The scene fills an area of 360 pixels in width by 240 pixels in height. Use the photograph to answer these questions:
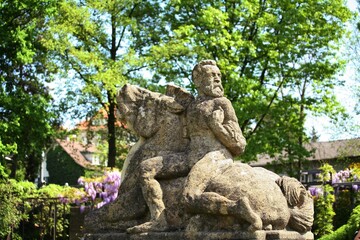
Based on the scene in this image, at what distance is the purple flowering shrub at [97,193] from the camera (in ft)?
54.8

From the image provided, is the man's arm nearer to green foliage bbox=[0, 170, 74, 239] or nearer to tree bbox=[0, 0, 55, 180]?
green foliage bbox=[0, 170, 74, 239]

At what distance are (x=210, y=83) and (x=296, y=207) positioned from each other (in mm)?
1855

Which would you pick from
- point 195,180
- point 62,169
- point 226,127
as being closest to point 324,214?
point 226,127

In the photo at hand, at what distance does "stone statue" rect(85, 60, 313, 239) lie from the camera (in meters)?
7.72

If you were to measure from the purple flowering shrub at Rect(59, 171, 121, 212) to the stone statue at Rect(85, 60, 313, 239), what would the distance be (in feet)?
25.7

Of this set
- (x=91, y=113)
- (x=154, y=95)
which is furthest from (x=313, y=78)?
(x=154, y=95)

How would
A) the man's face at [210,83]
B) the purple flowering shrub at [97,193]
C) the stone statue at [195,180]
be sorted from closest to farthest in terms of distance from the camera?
the stone statue at [195,180], the man's face at [210,83], the purple flowering shrub at [97,193]

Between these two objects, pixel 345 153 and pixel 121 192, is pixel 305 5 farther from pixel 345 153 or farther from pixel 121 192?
pixel 121 192

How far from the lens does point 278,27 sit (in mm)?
24562

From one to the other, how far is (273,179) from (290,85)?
1856cm

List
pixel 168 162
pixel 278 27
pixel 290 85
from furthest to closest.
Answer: pixel 290 85 → pixel 278 27 → pixel 168 162

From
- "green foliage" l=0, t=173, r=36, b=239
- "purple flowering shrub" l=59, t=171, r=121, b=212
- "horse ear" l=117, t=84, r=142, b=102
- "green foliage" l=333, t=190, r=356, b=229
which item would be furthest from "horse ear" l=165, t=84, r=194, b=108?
"green foliage" l=333, t=190, r=356, b=229

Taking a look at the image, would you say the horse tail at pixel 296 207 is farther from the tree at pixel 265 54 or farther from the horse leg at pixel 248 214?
the tree at pixel 265 54

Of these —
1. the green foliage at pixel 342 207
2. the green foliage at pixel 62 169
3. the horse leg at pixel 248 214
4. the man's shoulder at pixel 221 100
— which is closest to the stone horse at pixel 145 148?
the man's shoulder at pixel 221 100
